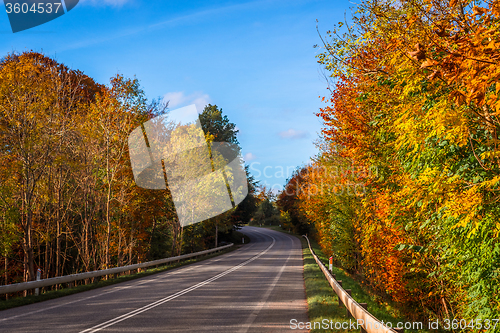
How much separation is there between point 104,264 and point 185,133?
42.8 feet

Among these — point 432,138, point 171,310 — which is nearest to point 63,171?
point 171,310

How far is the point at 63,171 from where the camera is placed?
20.8 meters

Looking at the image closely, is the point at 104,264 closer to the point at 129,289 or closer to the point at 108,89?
the point at 129,289

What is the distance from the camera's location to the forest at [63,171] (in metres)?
14.8

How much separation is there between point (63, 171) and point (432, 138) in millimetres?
20089

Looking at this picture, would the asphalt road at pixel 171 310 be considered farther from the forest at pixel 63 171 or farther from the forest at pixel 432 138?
the forest at pixel 63 171

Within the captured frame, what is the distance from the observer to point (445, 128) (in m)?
6.33

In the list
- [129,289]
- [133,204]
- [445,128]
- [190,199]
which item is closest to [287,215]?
[190,199]

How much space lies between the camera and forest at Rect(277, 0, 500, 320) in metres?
5.03

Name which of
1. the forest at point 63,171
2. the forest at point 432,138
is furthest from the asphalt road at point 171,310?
the forest at point 63,171

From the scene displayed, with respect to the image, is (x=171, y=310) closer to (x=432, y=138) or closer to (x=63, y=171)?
(x=432, y=138)

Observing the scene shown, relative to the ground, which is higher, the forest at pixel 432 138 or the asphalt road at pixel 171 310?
the forest at pixel 432 138

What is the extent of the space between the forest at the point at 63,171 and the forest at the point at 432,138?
1216 centimetres

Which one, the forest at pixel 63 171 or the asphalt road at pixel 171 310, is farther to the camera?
the forest at pixel 63 171
